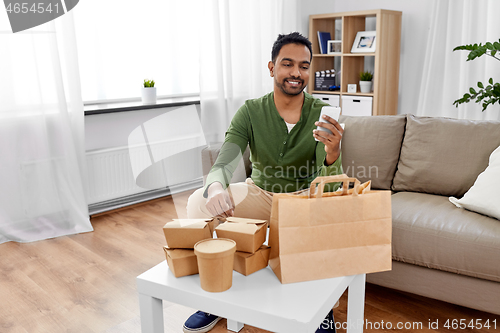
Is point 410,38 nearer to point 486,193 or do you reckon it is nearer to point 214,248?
point 486,193

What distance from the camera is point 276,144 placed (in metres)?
1.82

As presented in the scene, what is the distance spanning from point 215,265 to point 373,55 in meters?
3.29

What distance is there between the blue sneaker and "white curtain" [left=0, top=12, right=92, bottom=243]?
1335mm

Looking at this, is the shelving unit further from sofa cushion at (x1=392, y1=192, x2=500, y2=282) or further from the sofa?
sofa cushion at (x1=392, y1=192, x2=500, y2=282)

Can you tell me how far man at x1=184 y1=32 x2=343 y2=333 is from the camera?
175cm

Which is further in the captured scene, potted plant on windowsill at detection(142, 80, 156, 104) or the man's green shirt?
potted plant on windowsill at detection(142, 80, 156, 104)

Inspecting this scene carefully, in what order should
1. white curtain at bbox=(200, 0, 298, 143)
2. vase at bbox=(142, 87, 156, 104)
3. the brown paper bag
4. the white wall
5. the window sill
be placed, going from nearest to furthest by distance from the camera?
the brown paper bag, the window sill, vase at bbox=(142, 87, 156, 104), white curtain at bbox=(200, 0, 298, 143), the white wall

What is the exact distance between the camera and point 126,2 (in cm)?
316

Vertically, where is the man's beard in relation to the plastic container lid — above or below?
above

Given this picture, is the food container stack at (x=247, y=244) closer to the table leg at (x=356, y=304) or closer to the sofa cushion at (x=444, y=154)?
the table leg at (x=356, y=304)

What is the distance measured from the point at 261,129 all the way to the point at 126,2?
6.26 ft

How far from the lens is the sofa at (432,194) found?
1.59 meters

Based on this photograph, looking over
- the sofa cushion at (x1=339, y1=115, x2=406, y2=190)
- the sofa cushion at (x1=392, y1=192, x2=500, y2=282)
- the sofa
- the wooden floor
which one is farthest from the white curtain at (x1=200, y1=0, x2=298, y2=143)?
the sofa cushion at (x1=392, y1=192, x2=500, y2=282)

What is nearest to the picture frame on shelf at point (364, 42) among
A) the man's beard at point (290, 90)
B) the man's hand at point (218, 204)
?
the man's beard at point (290, 90)
